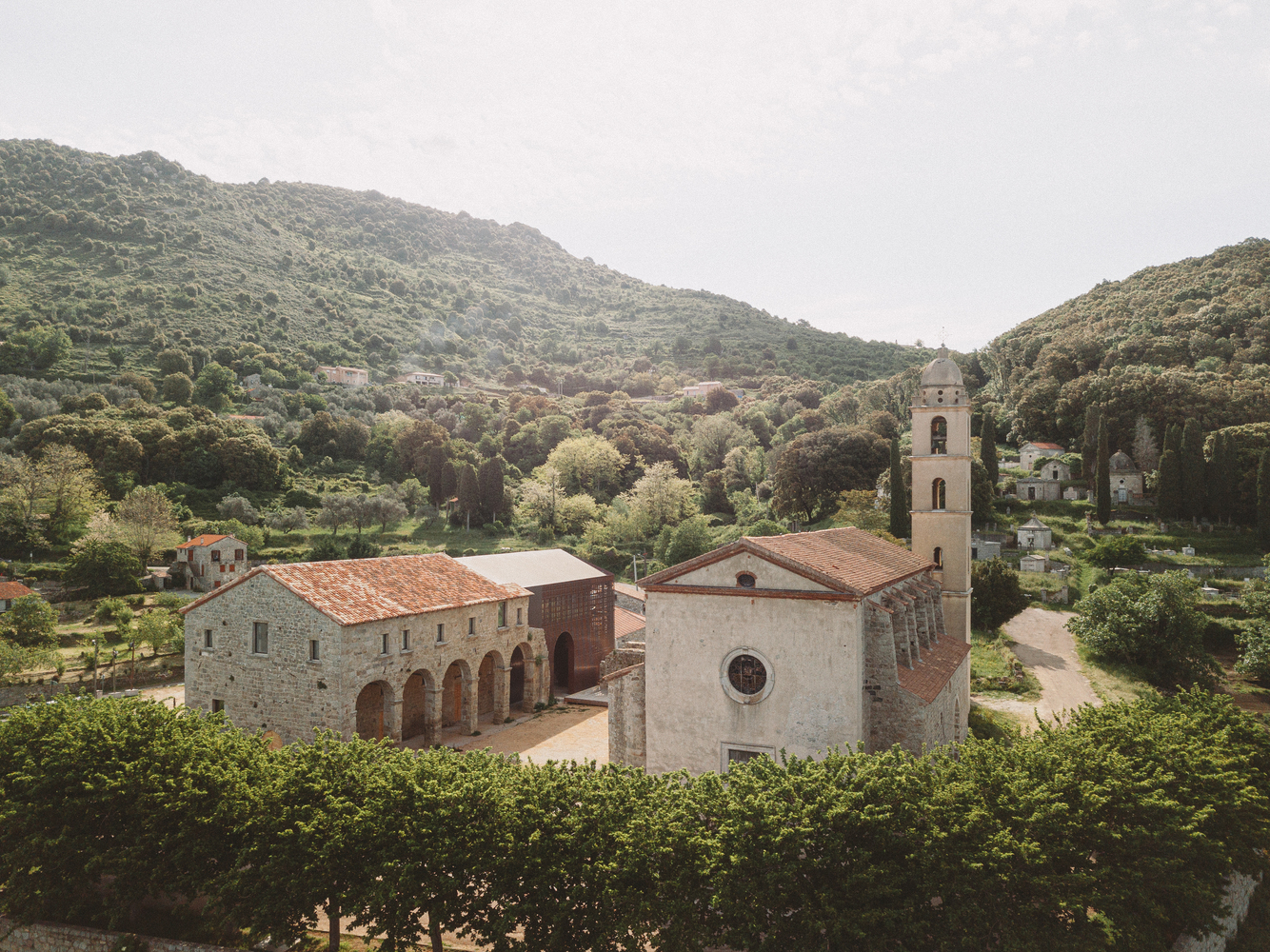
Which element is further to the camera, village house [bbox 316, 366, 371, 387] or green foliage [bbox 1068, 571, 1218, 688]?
village house [bbox 316, 366, 371, 387]

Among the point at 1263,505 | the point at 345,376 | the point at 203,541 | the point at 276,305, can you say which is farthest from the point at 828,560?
the point at 276,305

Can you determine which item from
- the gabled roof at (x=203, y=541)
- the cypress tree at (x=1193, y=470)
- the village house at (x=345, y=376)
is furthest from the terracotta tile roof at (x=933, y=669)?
the village house at (x=345, y=376)

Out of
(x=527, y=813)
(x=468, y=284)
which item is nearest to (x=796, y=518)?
(x=527, y=813)

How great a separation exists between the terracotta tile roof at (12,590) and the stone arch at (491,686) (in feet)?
100

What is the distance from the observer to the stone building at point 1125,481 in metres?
68.1

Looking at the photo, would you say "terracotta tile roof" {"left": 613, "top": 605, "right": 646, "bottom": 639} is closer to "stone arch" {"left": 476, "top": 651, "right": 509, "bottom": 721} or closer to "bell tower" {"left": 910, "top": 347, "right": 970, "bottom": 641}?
"stone arch" {"left": 476, "top": 651, "right": 509, "bottom": 721}

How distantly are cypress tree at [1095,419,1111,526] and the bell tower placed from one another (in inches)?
1653

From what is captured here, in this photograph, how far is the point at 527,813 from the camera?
46.0 ft

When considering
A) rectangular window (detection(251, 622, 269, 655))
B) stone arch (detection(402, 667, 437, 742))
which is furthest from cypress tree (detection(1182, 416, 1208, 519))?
rectangular window (detection(251, 622, 269, 655))

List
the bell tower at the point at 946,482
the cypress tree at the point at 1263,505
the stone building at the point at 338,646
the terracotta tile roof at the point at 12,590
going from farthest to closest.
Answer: the cypress tree at the point at 1263,505 → the terracotta tile roof at the point at 12,590 → the bell tower at the point at 946,482 → the stone building at the point at 338,646

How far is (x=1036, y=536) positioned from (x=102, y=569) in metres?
72.4

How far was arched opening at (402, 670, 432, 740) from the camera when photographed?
103 feet

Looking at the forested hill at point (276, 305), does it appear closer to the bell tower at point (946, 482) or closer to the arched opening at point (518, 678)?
the arched opening at point (518, 678)

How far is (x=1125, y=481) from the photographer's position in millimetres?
68625
